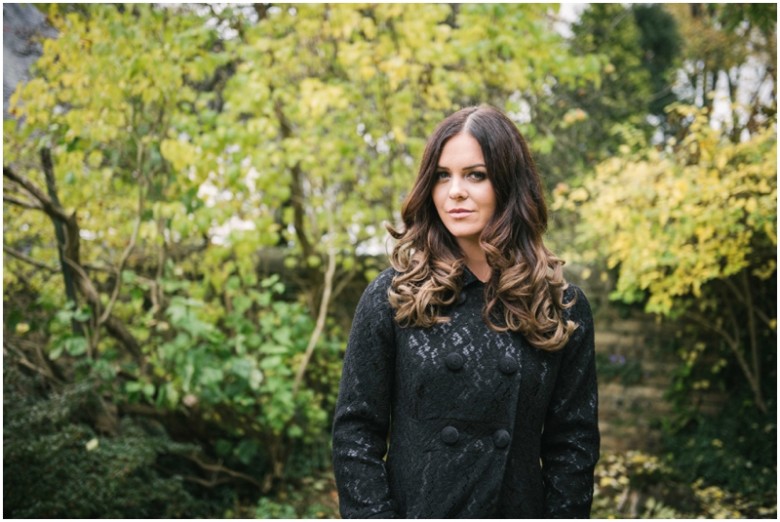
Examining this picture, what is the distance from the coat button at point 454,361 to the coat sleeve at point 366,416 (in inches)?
5.7

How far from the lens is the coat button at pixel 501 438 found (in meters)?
1.52

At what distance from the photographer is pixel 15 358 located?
3.88 metres

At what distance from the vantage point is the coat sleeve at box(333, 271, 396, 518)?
1.51 metres

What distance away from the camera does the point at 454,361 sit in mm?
1525

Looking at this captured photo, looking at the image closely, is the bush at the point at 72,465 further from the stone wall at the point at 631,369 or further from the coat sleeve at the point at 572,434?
the stone wall at the point at 631,369

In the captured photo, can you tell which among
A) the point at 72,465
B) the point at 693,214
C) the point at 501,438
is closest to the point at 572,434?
the point at 501,438

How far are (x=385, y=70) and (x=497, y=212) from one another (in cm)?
286

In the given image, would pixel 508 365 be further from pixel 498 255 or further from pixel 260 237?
pixel 260 237

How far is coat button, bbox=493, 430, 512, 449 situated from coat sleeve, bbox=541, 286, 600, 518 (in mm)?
187

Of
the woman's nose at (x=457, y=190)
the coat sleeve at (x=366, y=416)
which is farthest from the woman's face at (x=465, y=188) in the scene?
the coat sleeve at (x=366, y=416)

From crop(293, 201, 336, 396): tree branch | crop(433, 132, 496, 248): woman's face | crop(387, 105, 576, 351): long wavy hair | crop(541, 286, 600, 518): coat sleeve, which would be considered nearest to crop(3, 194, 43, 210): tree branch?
crop(293, 201, 336, 396): tree branch

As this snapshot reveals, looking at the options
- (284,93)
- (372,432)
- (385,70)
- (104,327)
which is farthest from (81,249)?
(372,432)

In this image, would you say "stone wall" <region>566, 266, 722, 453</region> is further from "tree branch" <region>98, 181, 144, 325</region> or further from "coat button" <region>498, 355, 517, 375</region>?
"coat button" <region>498, 355, 517, 375</region>

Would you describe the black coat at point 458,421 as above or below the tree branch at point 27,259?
below
